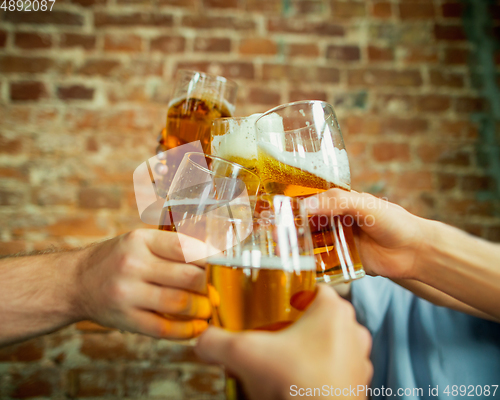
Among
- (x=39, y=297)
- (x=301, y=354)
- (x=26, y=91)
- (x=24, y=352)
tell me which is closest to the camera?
(x=301, y=354)

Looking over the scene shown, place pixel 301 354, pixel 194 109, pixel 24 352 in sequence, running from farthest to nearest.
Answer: pixel 24 352 → pixel 194 109 → pixel 301 354

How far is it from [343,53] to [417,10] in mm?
345

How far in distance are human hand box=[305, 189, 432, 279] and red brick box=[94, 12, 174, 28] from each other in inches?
40.9

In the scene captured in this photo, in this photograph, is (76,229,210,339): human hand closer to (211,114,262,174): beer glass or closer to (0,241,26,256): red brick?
(211,114,262,174): beer glass

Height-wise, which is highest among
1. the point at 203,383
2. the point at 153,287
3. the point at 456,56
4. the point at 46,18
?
the point at 46,18

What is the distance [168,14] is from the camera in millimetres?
1152

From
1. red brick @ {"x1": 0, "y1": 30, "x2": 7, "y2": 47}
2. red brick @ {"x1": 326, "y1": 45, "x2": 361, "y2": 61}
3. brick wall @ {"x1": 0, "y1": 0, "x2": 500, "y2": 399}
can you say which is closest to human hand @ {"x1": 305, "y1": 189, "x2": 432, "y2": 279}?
brick wall @ {"x1": 0, "y1": 0, "x2": 500, "y2": 399}

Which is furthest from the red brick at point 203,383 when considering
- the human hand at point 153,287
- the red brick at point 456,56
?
the red brick at point 456,56

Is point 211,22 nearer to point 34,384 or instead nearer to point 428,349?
point 428,349

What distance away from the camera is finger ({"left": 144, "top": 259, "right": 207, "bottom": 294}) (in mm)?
420

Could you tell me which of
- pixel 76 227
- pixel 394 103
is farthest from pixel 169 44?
pixel 394 103

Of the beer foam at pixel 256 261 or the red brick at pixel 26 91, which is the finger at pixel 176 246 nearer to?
the beer foam at pixel 256 261

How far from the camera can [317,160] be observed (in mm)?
465

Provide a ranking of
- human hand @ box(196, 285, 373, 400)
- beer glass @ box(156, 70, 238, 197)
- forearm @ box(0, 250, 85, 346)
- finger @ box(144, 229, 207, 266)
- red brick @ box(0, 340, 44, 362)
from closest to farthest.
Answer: human hand @ box(196, 285, 373, 400) → finger @ box(144, 229, 207, 266) → forearm @ box(0, 250, 85, 346) → beer glass @ box(156, 70, 238, 197) → red brick @ box(0, 340, 44, 362)
